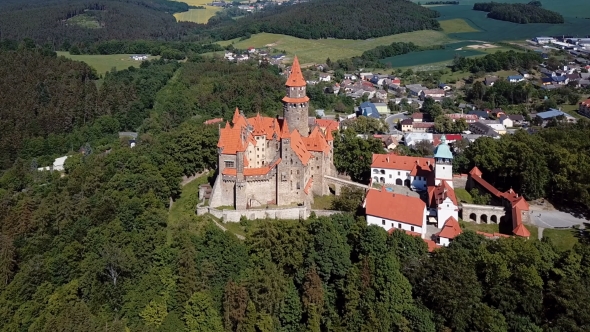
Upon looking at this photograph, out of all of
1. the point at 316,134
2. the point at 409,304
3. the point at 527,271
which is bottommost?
the point at 409,304

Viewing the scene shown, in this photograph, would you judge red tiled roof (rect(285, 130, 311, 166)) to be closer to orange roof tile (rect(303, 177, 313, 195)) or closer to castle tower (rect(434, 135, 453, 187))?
orange roof tile (rect(303, 177, 313, 195))

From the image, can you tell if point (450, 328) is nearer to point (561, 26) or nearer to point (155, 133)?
point (155, 133)

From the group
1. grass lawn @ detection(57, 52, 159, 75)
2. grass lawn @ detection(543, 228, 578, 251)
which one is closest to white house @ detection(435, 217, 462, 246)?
grass lawn @ detection(543, 228, 578, 251)

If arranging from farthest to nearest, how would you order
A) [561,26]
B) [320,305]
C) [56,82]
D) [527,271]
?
[561,26] < [56,82] < [320,305] < [527,271]

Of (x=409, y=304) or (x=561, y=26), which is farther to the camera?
(x=561, y=26)

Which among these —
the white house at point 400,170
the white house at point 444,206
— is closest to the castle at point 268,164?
the white house at point 400,170

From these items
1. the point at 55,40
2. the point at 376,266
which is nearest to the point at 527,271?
the point at 376,266

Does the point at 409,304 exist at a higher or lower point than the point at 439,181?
lower
